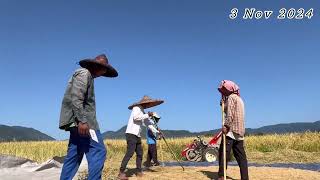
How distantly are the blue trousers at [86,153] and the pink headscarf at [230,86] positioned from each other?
3.16 m

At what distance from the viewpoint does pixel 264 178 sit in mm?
9477

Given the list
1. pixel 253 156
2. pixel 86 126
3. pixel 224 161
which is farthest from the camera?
pixel 253 156

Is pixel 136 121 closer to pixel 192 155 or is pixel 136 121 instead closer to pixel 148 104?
pixel 148 104

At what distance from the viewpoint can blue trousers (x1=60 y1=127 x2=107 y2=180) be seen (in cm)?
654

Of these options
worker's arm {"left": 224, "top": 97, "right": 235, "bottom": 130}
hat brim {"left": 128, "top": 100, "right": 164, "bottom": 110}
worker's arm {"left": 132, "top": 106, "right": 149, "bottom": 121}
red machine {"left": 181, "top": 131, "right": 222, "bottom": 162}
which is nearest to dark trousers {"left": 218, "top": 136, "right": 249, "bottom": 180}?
worker's arm {"left": 224, "top": 97, "right": 235, "bottom": 130}

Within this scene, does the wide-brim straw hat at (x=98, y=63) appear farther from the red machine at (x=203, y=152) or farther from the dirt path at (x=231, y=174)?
the red machine at (x=203, y=152)

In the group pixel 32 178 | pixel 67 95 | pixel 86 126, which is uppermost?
pixel 67 95

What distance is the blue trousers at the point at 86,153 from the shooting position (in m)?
6.54

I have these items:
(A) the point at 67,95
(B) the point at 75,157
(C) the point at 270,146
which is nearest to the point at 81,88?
(A) the point at 67,95

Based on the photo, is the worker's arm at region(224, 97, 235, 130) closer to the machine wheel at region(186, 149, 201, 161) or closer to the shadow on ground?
the shadow on ground

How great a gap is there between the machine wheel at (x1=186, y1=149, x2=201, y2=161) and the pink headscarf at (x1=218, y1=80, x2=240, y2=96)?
750 cm

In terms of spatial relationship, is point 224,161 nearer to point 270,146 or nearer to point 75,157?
point 75,157

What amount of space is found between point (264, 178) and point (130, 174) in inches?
102

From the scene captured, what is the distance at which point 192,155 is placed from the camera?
54.2 feet
